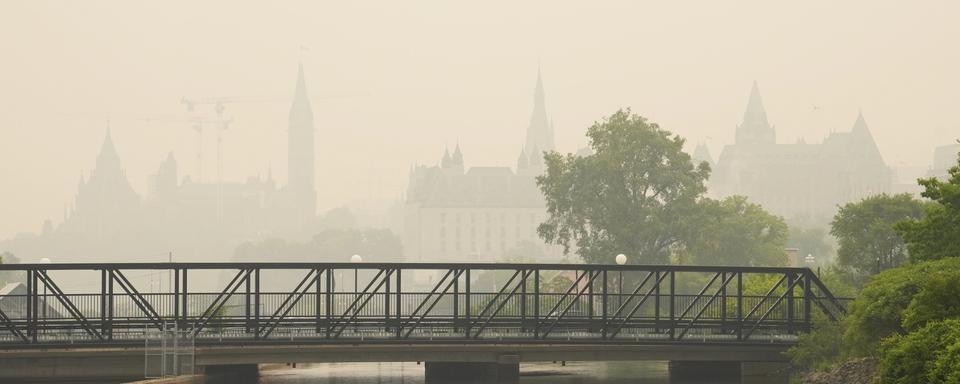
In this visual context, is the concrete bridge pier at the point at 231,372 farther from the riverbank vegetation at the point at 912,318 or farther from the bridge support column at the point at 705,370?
the riverbank vegetation at the point at 912,318

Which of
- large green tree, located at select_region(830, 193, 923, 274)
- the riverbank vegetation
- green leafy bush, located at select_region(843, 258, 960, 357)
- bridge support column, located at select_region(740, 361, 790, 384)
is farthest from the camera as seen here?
large green tree, located at select_region(830, 193, 923, 274)

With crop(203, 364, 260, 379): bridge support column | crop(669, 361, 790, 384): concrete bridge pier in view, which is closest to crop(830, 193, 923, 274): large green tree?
crop(669, 361, 790, 384): concrete bridge pier

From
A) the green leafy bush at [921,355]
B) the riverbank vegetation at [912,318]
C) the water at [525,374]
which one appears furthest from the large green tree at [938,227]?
the water at [525,374]

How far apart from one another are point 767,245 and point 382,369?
69.9 m

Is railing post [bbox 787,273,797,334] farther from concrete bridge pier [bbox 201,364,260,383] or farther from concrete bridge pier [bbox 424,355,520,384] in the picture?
concrete bridge pier [bbox 201,364,260,383]

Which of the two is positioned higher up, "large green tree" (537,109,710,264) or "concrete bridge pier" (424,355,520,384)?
"large green tree" (537,109,710,264)

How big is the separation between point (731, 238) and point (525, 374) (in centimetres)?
6551

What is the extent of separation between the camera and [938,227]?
49.8 metres

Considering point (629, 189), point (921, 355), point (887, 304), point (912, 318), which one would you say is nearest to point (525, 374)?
point (887, 304)

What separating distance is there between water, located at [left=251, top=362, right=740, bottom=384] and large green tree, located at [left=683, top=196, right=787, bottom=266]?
47061 mm

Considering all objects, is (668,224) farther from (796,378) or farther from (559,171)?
(796,378)

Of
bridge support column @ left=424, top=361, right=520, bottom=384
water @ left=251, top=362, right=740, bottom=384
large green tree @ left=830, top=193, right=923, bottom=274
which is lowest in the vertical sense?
water @ left=251, top=362, right=740, bottom=384

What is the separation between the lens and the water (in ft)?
197

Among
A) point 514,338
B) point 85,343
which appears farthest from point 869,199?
point 85,343
